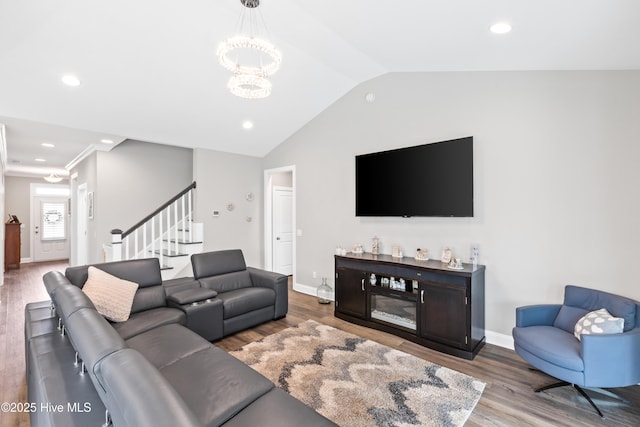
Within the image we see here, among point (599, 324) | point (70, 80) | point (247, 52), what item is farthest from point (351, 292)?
point (70, 80)

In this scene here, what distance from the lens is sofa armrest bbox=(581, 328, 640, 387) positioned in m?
2.09

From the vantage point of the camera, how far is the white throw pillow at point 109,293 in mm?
2701

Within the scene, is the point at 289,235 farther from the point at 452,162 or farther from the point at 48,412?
the point at 48,412

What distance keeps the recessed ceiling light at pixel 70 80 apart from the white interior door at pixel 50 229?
8412 mm

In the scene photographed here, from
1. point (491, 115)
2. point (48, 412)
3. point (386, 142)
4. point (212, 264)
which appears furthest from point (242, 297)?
point (491, 115)

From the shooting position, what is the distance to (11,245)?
7809 mm

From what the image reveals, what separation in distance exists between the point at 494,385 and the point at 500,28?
9.79 feet

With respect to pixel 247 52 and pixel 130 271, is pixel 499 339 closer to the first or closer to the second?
pixel 130 271

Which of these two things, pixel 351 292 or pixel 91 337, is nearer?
pixel 91 337

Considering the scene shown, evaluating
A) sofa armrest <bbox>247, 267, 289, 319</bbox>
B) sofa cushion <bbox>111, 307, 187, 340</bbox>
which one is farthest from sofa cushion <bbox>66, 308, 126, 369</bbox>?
sofa armrest <bbox>247, 267, 289, 319</bbox>

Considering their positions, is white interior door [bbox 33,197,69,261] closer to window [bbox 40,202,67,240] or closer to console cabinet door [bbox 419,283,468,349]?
window [bbox 40,202,67,240]

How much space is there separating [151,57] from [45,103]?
5.14ft

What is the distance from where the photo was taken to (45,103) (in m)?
3.54

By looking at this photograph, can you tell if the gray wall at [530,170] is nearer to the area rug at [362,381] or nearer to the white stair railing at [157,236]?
the area rug at [362,381]
